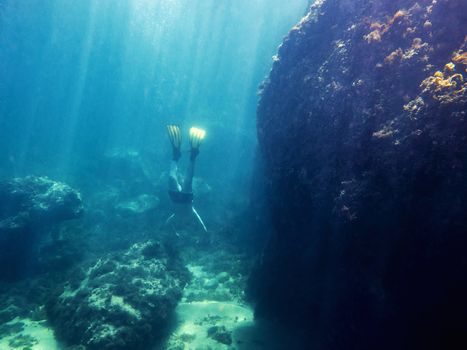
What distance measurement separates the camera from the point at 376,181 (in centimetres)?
442

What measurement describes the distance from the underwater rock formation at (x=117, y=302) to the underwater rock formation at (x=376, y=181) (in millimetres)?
2980

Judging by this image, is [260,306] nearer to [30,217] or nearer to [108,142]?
[30,217]

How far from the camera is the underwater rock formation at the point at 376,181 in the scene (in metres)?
3.72

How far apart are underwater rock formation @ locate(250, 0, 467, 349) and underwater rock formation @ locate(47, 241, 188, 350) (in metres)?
2.98

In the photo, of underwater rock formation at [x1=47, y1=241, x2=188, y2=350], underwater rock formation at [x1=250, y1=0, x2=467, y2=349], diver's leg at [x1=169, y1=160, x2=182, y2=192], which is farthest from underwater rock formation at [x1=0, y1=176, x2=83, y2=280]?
underwater rock formation at [x1=250, y1=0, x2=467, y2=349]

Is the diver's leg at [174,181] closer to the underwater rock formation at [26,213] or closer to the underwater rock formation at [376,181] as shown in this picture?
the underwater rock formation at [376,181]

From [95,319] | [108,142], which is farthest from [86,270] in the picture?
[108,142]

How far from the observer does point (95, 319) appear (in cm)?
626

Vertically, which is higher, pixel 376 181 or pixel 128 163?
pixel 128 163

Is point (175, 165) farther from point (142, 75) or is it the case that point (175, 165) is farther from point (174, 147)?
point (142, 75)

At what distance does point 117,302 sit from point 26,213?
7.66 meters

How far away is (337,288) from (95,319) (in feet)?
17.6

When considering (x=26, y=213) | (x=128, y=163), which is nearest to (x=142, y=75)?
(x=128, y=163)

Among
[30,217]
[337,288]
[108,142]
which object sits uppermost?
[108,142]
